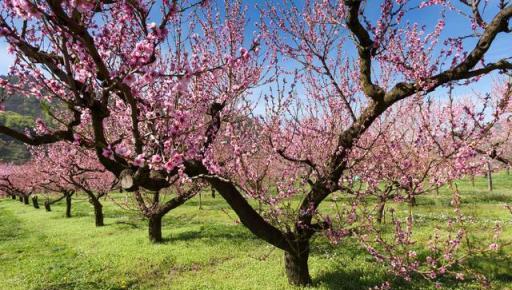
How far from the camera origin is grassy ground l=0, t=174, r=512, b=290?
1207cm

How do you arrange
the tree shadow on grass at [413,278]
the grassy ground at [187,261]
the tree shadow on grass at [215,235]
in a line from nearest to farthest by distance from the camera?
the tree shadow on grass at [413,278], the grassy ground at [187,261], the tree shadow on grass at [215,235]

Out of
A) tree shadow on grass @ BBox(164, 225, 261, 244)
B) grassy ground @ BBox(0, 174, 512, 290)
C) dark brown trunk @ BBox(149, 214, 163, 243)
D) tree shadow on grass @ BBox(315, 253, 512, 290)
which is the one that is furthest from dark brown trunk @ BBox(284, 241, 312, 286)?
dark brown trunk @ BBox(149, 214, 163, 243)

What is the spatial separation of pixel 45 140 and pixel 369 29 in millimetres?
6385

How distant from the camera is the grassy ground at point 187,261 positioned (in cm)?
1207

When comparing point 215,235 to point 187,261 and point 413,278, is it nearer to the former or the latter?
point 187,261

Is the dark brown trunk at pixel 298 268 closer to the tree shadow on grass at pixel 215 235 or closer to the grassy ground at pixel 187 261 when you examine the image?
the grassy ground at pixel 187 261

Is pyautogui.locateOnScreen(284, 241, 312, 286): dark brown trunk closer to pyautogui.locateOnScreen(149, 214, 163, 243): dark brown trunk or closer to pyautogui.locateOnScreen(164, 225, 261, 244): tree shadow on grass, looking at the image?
pyautogui.locateOnScreen(164, 225, 261, 244): tree shadow on grass

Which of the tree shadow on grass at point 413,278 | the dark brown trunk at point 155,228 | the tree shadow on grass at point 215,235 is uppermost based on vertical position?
the dark brown trunk at point 155,228

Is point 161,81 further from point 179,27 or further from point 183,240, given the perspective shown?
point 183,240

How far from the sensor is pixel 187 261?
15242mm

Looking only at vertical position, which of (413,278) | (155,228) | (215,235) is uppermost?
(155,228)

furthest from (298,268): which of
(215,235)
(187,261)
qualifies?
(215,235)

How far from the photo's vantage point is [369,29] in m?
8.33

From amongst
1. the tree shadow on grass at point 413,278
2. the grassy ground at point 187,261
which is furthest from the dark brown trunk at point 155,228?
the tree shadow on grass at point 413,278
